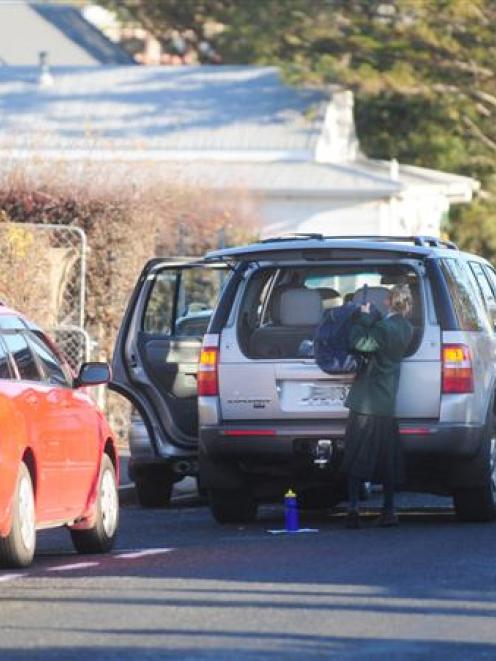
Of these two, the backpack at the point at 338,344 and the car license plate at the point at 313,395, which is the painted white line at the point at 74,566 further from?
the backpack at the point at 338,344

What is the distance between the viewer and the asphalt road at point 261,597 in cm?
901

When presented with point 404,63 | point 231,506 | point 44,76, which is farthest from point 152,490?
point 44,76

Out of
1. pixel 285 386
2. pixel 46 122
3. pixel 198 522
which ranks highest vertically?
pixel 46 122

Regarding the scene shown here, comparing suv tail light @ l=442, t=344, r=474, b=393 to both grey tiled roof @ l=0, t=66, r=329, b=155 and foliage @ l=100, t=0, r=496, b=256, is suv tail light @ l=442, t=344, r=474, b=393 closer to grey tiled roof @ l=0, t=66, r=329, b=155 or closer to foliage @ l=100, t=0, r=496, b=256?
grey tiled roof @ l=0, t=66, r=329, b=155

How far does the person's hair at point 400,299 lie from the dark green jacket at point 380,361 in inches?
3.8

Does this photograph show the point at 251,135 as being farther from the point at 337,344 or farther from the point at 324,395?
the point at 337,344

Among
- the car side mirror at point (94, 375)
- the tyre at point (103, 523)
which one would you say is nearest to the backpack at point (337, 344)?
the tyre at point (103, 523)

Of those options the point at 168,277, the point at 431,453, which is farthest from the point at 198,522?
the point at 168,277

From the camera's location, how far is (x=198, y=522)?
52.6 ft

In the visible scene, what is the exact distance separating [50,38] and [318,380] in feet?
169

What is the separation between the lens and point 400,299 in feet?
48.7

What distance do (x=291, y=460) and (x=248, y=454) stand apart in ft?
1.00

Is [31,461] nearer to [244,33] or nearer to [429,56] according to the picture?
[429,56]

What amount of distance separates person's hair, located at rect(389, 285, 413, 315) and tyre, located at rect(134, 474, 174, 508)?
3.42 m
